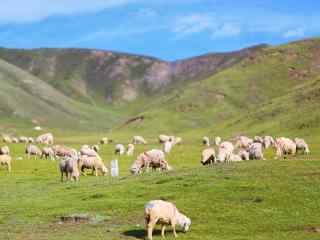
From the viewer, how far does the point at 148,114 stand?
18000 cm

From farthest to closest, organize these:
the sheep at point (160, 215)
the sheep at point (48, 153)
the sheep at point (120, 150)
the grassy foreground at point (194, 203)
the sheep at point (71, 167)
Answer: the sheep at point (120, 150) < the sheep at point (48, 153) < the sheep at point (71, 167) < the grassy foreground at point (194, 203) < the sheep at point (160, 215)

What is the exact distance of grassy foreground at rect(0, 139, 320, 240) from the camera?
27578mm

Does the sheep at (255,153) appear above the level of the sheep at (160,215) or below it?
above

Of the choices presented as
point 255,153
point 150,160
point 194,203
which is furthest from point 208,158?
point 194,203

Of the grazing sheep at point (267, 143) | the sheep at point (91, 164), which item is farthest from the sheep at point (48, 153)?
the grazing sheep at point (267, 143)

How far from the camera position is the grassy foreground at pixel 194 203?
27.6m

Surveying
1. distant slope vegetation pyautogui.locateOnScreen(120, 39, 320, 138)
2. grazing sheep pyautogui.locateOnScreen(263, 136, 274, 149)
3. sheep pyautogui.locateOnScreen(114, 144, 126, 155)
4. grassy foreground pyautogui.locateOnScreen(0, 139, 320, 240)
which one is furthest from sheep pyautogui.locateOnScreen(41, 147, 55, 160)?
distant slope vegetation pyautogui.locateOnScreen(120, 39, 320, 138)

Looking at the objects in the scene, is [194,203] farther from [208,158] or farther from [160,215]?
[208,158]

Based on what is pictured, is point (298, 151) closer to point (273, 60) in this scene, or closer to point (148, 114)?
point (148, 114)

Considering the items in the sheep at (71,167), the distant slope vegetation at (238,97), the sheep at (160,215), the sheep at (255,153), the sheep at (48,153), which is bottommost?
the sheep at (160,215)

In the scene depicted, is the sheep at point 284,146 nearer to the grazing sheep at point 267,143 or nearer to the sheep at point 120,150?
the grazing sheep at point 267,143

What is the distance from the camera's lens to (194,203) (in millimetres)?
32219

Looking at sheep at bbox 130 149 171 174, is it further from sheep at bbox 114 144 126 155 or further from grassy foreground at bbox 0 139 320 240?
sheep at bbox 114 144 126 155

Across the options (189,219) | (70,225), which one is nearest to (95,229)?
(70,225)
